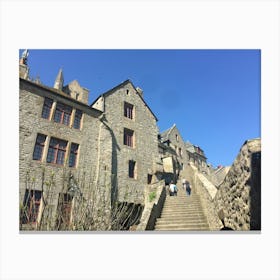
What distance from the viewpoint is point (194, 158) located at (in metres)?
25.1

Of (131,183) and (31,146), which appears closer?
(31,146)

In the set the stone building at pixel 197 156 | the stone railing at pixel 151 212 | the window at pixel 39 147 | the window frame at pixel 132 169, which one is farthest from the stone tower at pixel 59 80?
the stone building at pixel 197 156

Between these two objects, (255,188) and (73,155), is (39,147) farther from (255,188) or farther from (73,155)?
(255,188)


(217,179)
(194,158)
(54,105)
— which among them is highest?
(54,105)

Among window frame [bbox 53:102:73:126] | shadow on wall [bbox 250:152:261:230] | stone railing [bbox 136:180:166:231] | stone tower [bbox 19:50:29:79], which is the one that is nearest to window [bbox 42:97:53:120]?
window frame [bbox 53:102:73:126]

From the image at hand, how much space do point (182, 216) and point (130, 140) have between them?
284 inches

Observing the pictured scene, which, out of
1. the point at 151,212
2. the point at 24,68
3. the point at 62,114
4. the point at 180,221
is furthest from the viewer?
the point at 24,68

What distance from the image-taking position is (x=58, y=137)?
10.3 meters

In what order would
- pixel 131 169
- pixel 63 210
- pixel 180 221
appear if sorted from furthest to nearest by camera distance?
pixel 131 169 → pixel 180 221 → pixel 63 210

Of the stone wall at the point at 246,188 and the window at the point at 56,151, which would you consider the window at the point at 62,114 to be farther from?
the stone wall at the point at 246,188

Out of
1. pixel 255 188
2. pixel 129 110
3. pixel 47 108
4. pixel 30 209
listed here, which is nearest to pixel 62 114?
pixel 47 108
